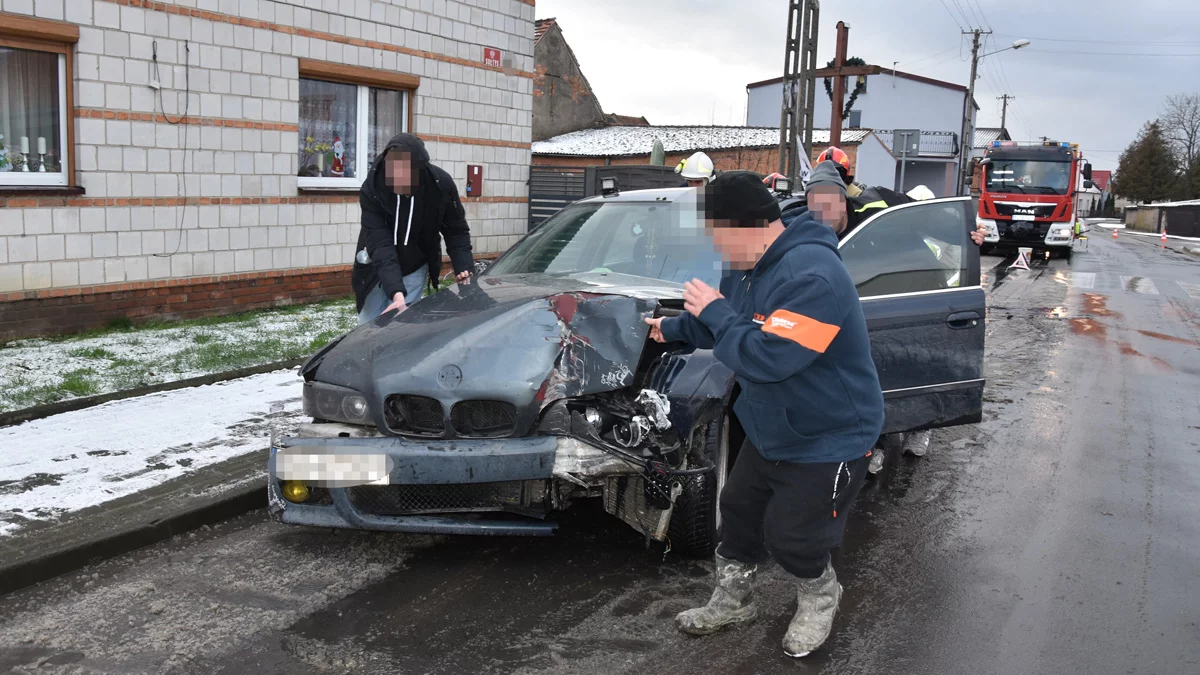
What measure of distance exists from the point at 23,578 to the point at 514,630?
198 cm

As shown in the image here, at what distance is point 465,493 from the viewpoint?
12.4 feet

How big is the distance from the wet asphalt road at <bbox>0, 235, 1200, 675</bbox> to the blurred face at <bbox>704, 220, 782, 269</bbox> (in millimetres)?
1366

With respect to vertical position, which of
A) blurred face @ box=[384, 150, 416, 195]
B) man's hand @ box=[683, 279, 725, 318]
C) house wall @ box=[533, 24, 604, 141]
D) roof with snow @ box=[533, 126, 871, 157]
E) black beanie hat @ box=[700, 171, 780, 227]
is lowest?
man's hand @ box=[683, 279, 725, 318]

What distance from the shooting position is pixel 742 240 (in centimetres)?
318

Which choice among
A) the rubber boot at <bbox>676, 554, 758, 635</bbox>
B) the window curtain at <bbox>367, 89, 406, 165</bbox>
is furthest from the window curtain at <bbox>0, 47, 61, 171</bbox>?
the rubber boot at <bbox>676, 554, 758, 635</bbox>

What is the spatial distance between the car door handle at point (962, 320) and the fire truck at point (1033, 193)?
20.2m

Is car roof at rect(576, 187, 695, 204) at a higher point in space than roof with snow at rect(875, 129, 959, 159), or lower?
lower

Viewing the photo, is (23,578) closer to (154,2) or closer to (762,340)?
(762,340)

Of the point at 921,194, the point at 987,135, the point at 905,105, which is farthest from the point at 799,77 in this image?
the point at 987,135

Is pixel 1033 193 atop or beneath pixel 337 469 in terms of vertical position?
atop

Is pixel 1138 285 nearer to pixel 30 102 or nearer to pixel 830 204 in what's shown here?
pixel 830 204

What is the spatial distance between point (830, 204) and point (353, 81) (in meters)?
7.82

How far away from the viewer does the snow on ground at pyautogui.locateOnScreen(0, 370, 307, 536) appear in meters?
4.56

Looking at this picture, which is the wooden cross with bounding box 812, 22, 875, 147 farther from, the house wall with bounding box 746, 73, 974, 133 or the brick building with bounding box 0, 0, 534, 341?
the house wall with bounding box 746, 73, 974, 133
